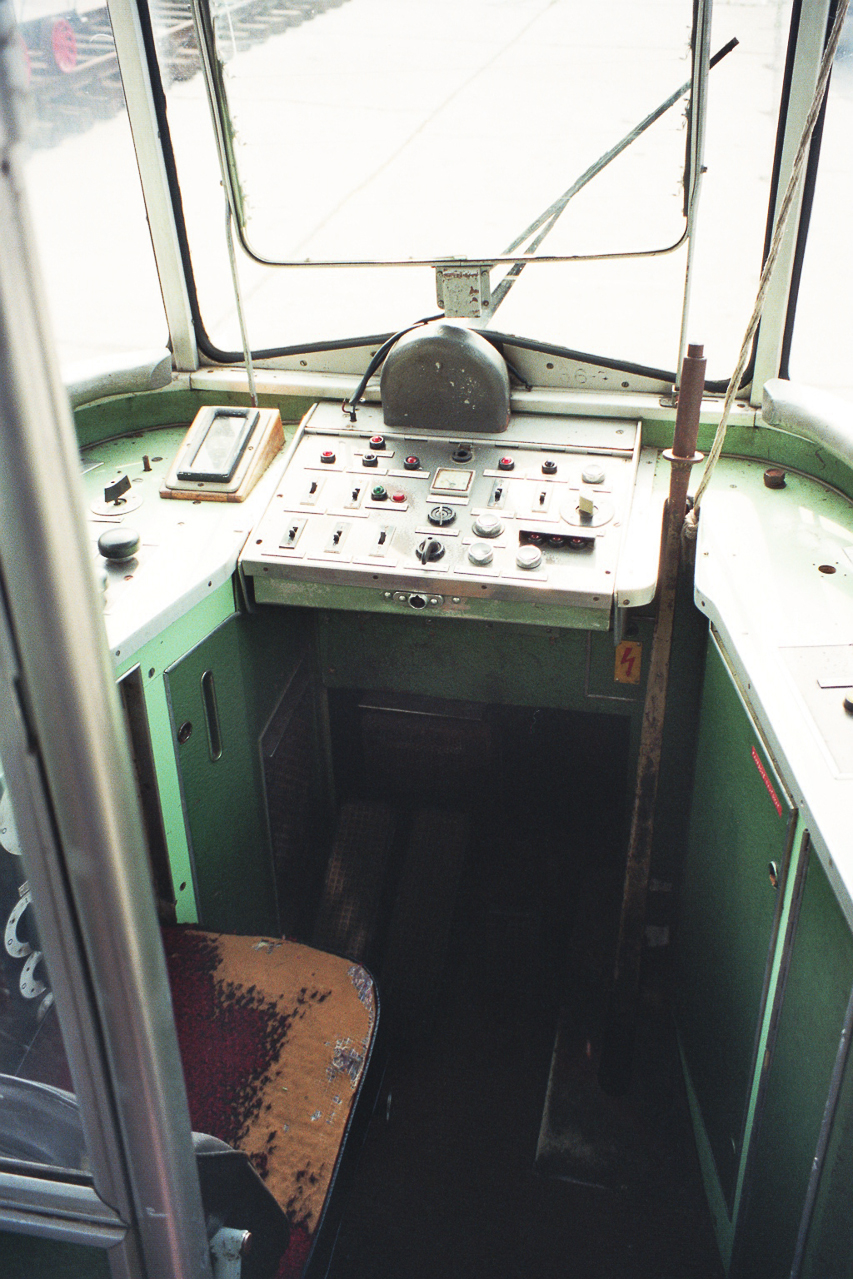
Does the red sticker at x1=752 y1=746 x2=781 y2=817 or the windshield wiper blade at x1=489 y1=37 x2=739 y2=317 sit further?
the windshield wiper blade at x1=489 y1=37 x2=739 y2=317

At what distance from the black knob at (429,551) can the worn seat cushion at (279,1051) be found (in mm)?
850

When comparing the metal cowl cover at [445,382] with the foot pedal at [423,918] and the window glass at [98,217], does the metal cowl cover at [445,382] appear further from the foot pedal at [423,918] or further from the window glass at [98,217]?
the foot pedal at [423,918]

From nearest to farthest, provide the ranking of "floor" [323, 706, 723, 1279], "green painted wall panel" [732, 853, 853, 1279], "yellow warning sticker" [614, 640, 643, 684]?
"green painted wall panel" [732, 853, 853, 1279] → "floor" [323, 706, 723, 1279] → "yellow warning sticker" [614, 640, 643, 684]

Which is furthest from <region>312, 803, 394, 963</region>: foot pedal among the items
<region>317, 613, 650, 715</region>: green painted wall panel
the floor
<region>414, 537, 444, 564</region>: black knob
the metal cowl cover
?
the metal cowl cover

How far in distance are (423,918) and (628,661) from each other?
0.87 m

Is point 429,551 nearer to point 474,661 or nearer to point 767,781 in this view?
point 474,661

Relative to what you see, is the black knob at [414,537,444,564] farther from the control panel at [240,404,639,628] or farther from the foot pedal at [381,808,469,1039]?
the foot pedal at [381,808,469,1039]

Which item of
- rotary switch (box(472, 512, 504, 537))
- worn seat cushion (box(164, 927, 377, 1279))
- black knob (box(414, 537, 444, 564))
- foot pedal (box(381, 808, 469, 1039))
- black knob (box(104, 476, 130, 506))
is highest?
black knob (box(104, 476, 130, 506))

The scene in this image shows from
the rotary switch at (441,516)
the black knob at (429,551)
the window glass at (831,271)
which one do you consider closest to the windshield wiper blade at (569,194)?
the window glass at (831,271)

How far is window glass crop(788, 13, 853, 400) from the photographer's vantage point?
2.13 meters

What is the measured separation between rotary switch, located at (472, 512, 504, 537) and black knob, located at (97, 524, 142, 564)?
730 mm

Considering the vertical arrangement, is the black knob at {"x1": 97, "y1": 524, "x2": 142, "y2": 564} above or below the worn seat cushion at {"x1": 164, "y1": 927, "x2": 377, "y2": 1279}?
above

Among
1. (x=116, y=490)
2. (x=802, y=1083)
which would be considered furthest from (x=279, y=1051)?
(x=116, y=490)

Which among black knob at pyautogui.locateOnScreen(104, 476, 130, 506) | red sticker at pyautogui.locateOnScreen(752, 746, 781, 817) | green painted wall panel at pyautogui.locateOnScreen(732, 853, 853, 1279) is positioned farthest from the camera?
black knob at pyautogui.locateOnScreen(104, 476, 130, 506)
